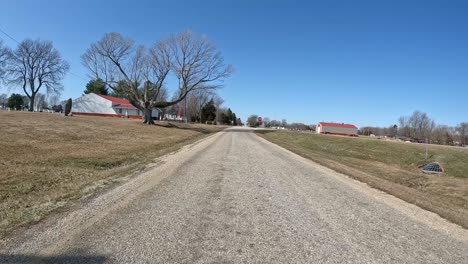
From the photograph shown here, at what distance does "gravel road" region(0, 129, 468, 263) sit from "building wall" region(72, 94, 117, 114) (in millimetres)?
73398

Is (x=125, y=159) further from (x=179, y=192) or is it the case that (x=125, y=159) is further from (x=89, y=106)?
(x=89, y=106)

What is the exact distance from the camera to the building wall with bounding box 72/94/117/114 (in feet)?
250

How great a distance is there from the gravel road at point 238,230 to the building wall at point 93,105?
7340cm

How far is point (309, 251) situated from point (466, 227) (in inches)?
138

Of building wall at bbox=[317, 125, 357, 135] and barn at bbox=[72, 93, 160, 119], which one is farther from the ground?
barn at bbox=[72, 93, 160, 119]

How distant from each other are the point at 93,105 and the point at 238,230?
259ft

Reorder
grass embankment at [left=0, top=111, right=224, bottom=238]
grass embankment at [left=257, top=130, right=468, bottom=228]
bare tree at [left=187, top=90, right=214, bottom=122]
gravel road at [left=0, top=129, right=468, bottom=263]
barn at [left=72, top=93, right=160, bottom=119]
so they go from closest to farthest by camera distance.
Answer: gravel road at [left=0, top=129, right=468, bottom=263], grass embankment at [left=0, top=111, right=224, bottom=238], grass embankment at [left=257, top=130, right=468, bottom=228], barn at [left=72, top=93, right=160, bottom=119], bare tree at [left=187, top=90, right=214, bottom=122]

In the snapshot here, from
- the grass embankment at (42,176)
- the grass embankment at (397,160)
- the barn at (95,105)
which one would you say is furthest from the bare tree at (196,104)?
the grass embankment at (42,176)

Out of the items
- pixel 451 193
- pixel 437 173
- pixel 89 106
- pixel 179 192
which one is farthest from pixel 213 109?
pixel 179 192

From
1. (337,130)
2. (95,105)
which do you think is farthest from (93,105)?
(337,130)

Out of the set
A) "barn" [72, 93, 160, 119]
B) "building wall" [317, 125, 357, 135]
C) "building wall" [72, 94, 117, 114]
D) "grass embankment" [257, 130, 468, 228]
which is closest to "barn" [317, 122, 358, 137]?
"building wall" [317, 125, 357, 135]

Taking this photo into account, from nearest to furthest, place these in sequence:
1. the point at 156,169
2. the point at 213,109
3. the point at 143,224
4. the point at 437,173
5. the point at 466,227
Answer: the point at 143,224 → the point at 466,227 → the point at 156,169 → the point at 437,173 → the point at 213,109

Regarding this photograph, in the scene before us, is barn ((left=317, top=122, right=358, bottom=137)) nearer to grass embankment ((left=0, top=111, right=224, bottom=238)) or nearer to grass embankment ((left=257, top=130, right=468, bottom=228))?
grass embankment ((left=257, top=130, right=468, bottom=228))

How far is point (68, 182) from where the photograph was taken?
8.59 meters
